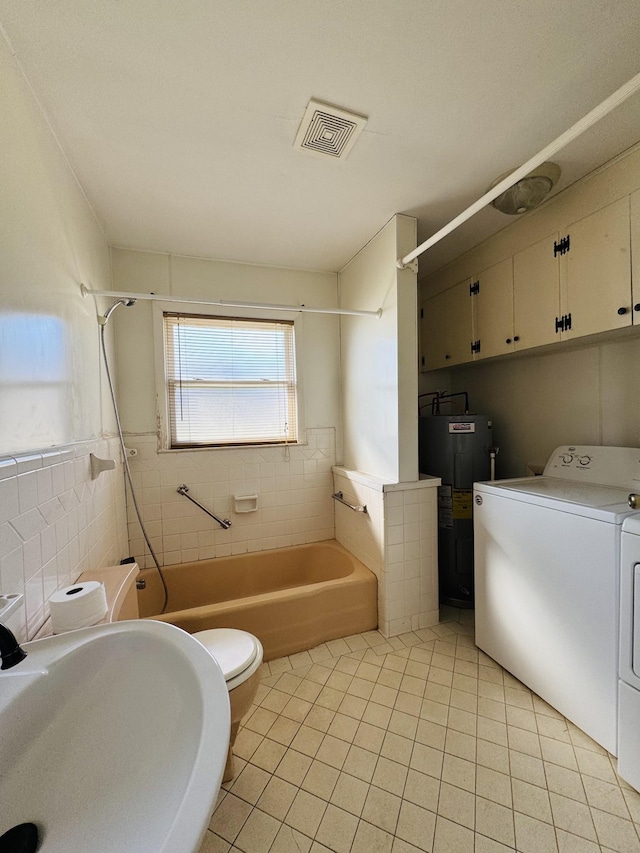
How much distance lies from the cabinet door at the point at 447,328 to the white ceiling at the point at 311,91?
739 mm

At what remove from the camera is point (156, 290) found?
2.30 meters

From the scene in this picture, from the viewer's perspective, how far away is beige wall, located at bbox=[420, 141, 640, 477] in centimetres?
Result: 166

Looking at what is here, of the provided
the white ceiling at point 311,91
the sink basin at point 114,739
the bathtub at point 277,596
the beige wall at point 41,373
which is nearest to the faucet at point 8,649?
the sink basin at point 114,739

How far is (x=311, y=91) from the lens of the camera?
1.20 m

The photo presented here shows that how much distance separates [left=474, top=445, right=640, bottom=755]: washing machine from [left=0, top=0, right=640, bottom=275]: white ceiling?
1.51m

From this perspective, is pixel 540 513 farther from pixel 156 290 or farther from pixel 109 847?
pixel 156 290

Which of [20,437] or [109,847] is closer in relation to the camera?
[109,847]

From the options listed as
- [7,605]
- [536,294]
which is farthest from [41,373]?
[536,294]

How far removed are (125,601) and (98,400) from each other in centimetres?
105

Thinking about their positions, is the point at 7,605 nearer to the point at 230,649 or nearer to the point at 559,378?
the point at 230,649

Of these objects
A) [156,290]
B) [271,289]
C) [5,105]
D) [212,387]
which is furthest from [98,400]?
[271,289]

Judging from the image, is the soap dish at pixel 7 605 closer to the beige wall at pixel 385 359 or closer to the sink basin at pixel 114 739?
the sink basin at pixel 114 739

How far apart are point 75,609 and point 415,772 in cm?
132

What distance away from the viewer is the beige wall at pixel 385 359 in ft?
6.48
